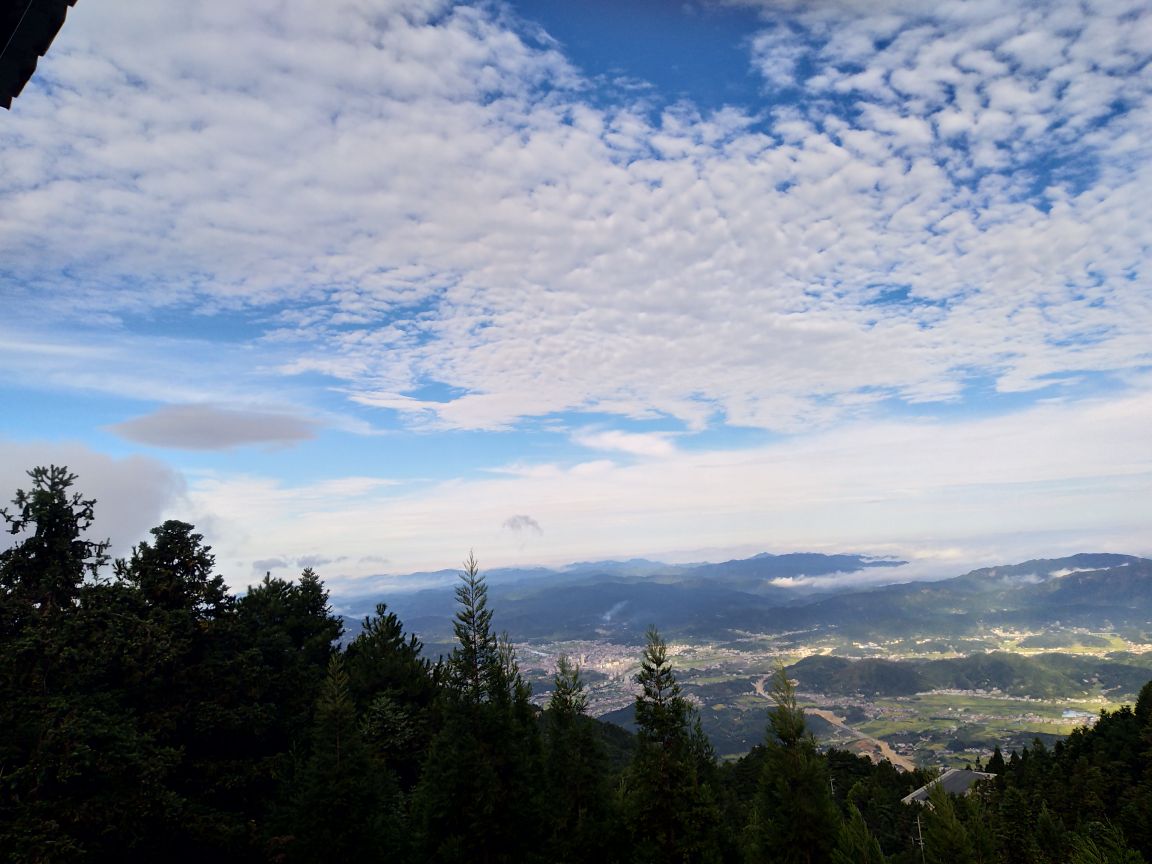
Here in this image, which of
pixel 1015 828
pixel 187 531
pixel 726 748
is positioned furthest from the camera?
pixel 726 748

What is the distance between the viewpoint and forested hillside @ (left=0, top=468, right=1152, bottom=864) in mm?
Answer: 17719

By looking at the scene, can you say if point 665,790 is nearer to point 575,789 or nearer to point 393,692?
point 575,789

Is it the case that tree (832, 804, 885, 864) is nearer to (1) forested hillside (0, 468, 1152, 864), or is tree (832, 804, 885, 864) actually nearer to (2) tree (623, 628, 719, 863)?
(1) forested hillside (0, 468, 1152, 864)

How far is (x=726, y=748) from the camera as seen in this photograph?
175m

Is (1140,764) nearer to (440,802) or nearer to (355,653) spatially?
(440,802)

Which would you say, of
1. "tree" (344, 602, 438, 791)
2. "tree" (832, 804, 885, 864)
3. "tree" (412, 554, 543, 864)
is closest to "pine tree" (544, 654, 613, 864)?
"tree" (412, 554, 543, 864)

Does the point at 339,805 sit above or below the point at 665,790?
below

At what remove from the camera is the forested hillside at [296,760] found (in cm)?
1772

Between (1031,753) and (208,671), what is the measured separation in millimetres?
82148

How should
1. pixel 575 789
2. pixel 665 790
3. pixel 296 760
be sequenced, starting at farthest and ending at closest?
pixel 296 760
pixel 575 789
pixel 665 790

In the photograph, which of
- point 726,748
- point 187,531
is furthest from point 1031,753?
point 726,748

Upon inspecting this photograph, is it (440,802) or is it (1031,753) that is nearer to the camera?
(440,802)

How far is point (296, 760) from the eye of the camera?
2673 cm

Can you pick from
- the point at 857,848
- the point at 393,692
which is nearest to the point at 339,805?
the point at 857,848
